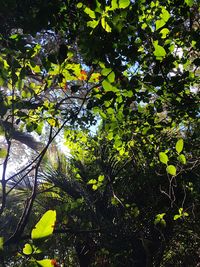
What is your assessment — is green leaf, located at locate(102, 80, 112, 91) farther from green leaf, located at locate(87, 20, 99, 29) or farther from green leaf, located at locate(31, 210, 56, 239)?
green leaf, located at locate(31, 210, 56, 239)

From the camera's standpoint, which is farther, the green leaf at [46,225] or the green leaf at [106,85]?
the green leaf at [106,85]

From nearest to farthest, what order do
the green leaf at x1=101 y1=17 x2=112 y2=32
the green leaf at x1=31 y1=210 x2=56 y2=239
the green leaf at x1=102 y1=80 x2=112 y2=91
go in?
1. the green leaf at x1=31 y1=210 x2=56 y2=239
2. the green leaf at x1=101 y1=17 x2=112 y2=32
3. the green leaf at x1=102 y1=80 x2=112 y2=91

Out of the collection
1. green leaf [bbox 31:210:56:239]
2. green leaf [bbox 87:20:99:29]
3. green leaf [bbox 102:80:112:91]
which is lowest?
green leaf [bbox 31:210:56:239]

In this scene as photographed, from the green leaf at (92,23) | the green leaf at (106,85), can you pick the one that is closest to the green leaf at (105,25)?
the green leaf at (92,23)

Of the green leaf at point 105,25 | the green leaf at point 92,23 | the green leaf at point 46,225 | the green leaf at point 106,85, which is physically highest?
the green leaf at point 92,23

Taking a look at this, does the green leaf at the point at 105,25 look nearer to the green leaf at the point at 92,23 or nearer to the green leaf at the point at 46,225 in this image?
the green leaf at the point at 92,23

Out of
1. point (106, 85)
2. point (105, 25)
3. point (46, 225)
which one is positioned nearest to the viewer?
point (46, 225)

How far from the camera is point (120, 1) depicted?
1.17m

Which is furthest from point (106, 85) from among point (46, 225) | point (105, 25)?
point (46, 225)

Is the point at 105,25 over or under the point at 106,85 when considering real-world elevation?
over

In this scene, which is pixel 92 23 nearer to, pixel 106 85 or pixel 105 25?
pixel 105 25

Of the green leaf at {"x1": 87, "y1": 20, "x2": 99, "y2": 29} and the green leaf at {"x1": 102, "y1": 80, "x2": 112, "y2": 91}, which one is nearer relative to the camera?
the green leaf at {"x1": 87, "y1": 20, "x2": 99, "y2": 29}

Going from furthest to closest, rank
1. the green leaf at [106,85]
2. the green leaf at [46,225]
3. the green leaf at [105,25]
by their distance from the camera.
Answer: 1. the green leaf at [106,85]
2. the green leaf at [105,25]
3. the green leaf at [46,225]

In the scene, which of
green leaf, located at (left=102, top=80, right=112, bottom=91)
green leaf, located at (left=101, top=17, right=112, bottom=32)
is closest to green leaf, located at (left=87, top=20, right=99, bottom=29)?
green leaf, located at (left=101, top=17, right=112, bottom=32)
